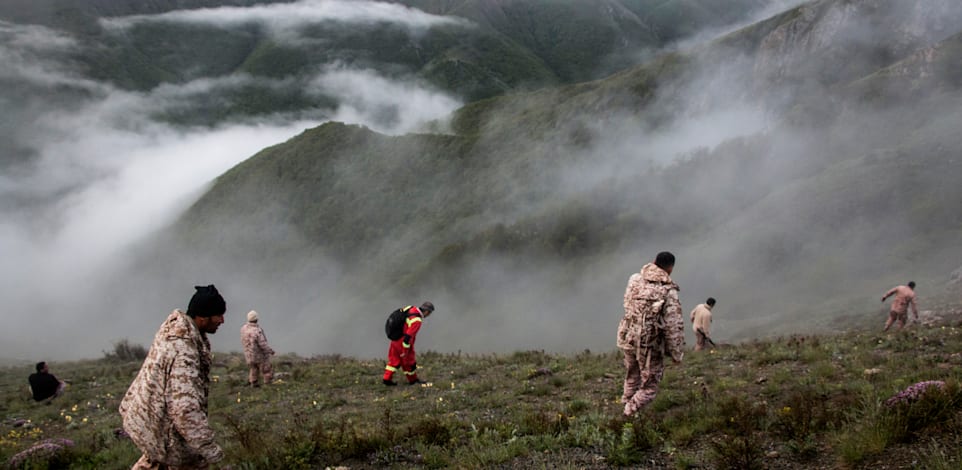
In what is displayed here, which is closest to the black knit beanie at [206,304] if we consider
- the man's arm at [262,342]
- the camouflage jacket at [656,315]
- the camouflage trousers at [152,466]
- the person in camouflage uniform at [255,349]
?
the camouflage trousers at [152,466]

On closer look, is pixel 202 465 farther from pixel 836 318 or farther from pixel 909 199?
pixel 909 199

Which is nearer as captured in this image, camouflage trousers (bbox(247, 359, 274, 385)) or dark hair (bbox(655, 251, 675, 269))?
dark hair (bbox(655, 251, 675, 269))

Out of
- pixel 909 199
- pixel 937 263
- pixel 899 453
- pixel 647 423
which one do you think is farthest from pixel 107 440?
pixel 909 199

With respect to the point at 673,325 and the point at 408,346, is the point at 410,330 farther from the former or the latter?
the point at 673,325

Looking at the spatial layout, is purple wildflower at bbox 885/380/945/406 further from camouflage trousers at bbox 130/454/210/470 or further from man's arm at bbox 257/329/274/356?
man's arm at bbox 257/329/274/356

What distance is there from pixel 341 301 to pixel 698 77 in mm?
57429

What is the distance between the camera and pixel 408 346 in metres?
13.0

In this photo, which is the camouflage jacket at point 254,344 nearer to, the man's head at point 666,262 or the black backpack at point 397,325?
the black backpack at point 397,325

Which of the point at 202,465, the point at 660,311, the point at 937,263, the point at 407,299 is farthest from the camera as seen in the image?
the point at 407,299

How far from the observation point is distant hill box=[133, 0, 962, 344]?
38.7 meters

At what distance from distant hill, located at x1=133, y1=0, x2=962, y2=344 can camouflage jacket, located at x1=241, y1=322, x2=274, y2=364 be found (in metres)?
23.6

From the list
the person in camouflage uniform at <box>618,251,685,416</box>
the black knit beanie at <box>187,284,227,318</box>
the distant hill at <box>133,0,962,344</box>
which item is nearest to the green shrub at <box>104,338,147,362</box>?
the black knit beanie at <box>187,284,227,318</box>

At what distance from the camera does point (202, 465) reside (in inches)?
185

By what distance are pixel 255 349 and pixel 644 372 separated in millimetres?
10650
